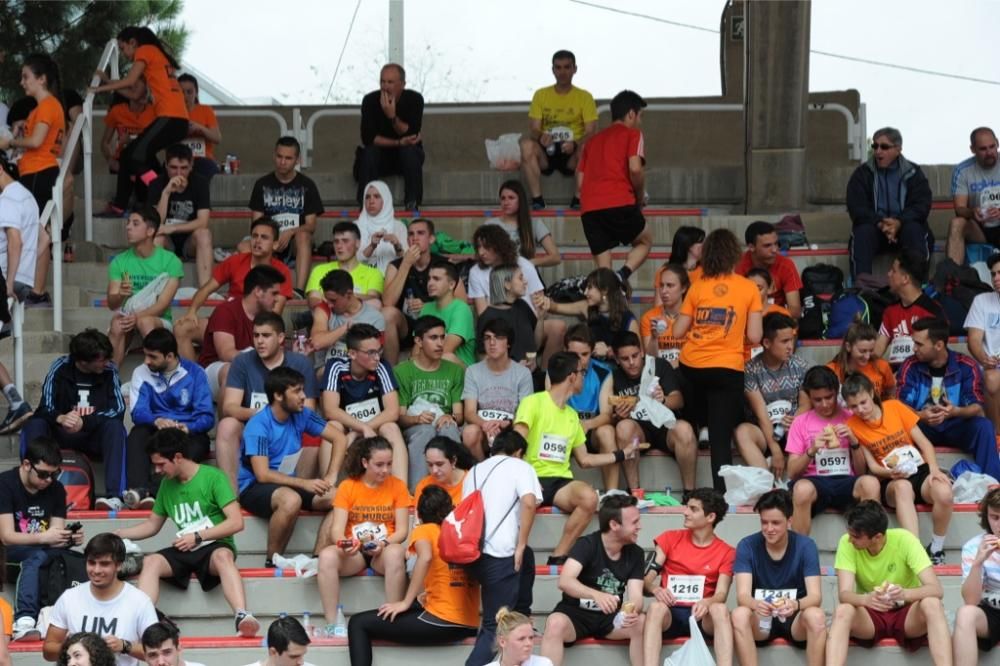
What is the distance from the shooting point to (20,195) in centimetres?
1201

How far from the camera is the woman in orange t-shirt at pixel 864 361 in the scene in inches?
457

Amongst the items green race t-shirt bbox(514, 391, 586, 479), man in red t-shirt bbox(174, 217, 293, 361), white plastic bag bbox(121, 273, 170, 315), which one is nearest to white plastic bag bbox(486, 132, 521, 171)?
man in red t-shirt bbox(174, 217, 293, 361)

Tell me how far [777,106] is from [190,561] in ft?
25.0

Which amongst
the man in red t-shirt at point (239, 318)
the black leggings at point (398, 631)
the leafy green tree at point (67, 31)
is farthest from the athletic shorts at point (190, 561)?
the leafy green tree at point (67, 31)

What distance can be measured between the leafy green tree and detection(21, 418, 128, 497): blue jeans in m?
10.4

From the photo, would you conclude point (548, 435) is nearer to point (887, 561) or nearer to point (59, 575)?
point (887, 561)

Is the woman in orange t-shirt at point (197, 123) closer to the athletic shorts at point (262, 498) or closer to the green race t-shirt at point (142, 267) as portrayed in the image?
the green race t-shirt at point (142, 267)

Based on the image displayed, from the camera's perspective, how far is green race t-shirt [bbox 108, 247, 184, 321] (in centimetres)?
1276

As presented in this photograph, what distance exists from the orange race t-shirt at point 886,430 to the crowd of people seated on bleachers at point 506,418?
0.02 m

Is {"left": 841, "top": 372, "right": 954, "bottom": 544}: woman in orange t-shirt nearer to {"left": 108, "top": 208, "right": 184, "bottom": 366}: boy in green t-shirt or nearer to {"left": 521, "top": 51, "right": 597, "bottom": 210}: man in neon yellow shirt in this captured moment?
{"left": 108, "top": 208, "right": 184, "bottom": 366}: boy in green t-shirt

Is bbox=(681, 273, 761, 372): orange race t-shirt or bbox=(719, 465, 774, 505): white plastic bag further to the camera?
bbox=(681, 273, 761, 372): orange race t-shirt

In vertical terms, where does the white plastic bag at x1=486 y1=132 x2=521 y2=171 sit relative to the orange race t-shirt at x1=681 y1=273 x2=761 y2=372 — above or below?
above

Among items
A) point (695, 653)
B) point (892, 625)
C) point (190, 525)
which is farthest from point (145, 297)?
point (892, 625)

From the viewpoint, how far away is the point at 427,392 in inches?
456
